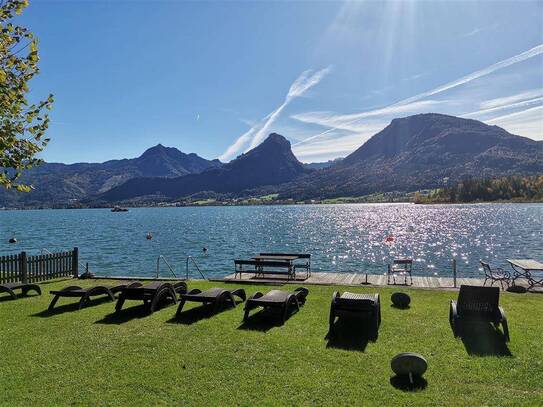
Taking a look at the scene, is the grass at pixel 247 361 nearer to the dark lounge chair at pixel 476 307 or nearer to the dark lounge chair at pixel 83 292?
the dark lounge chair at pixel 476 307

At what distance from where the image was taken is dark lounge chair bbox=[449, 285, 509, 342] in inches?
416

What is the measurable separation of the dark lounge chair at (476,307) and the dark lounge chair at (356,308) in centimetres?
204

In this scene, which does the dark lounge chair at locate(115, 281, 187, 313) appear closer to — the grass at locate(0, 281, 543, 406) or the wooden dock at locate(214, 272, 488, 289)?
the grass at locate(0, 281, 543, 406)

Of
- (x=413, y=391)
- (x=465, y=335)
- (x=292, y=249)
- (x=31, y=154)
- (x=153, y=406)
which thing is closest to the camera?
(x=153, y=406)

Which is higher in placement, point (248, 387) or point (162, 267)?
point (248, 387)

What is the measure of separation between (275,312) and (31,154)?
8.03 meters

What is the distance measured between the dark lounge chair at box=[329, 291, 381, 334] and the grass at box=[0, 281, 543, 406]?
18.0 inches

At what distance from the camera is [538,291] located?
16.5 meters

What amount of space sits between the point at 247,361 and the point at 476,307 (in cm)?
632

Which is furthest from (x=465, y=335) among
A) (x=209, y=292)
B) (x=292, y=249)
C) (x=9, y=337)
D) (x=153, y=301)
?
(x=292, y=249)

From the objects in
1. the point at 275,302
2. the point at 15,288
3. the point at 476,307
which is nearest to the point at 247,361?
the point at 275,302

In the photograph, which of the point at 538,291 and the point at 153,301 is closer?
the point at 153,301

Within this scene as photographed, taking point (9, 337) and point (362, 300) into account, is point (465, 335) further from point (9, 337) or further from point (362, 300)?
point (9, 337)

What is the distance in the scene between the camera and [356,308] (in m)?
11.0
